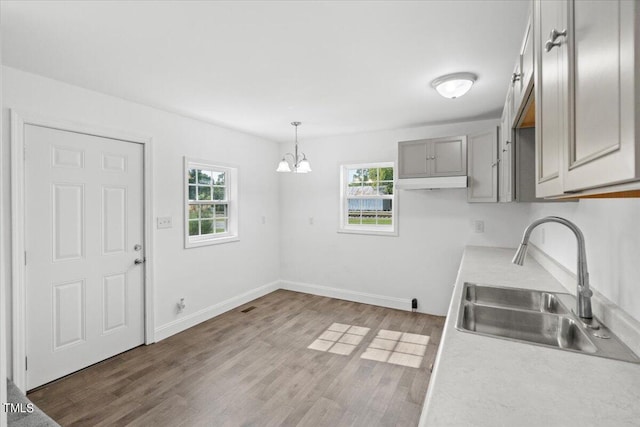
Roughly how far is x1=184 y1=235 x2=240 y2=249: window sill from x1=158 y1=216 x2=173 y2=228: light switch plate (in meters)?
0.31

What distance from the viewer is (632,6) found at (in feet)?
1.36

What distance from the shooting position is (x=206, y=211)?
402 cm

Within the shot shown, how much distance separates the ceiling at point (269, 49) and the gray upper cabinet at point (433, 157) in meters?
0.50

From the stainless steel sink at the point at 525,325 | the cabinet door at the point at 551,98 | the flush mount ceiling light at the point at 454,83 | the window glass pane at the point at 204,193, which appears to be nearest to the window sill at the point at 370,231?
the window glass pane at the point at 204,193

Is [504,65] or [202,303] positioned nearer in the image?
[504,65]

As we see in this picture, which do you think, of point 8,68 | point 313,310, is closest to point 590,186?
point 8,68

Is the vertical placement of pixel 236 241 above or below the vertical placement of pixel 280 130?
below

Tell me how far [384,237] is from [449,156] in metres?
1.42

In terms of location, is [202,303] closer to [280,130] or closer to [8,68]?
[280,130]

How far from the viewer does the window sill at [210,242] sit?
367 centimetres

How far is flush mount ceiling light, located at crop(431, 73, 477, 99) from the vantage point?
2461mm

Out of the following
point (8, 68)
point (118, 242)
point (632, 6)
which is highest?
point (8, 68)

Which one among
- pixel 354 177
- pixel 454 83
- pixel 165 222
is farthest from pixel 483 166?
pixel 165 222

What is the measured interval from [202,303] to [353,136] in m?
3.06
